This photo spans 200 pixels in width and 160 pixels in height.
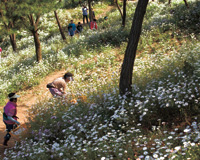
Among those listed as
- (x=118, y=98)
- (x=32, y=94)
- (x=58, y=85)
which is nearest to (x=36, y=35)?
(x=32, y=94)

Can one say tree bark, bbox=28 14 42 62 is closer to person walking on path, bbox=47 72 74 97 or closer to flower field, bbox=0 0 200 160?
flower field, bbox=0 0 200 160

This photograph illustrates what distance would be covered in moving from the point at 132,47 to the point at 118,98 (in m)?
1.45

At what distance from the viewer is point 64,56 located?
14.2 m

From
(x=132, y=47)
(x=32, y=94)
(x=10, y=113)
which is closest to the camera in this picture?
(x=132, y=47)

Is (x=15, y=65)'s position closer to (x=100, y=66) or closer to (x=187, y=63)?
(x=100, y=66)

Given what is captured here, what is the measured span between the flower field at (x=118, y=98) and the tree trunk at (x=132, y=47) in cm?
27

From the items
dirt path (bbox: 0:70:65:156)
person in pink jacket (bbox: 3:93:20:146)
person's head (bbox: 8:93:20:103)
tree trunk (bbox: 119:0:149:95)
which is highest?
tree trunk (bbox: 119:0:149:95)

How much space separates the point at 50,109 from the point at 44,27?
2304 cm

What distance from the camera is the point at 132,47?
19.7ft

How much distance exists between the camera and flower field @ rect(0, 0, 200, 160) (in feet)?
13.7

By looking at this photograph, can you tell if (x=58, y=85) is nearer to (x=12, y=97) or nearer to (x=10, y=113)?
(x=12, y=97)

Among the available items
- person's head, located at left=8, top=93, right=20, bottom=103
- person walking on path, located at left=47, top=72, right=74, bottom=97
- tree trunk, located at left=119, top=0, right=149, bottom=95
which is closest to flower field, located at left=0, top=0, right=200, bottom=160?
tree trunk, located at left=119, top=0, right=149, bottom=95

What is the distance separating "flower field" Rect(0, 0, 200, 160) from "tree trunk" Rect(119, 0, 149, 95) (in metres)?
0.27

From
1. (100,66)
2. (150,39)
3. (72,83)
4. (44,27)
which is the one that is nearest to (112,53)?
(100,66)
